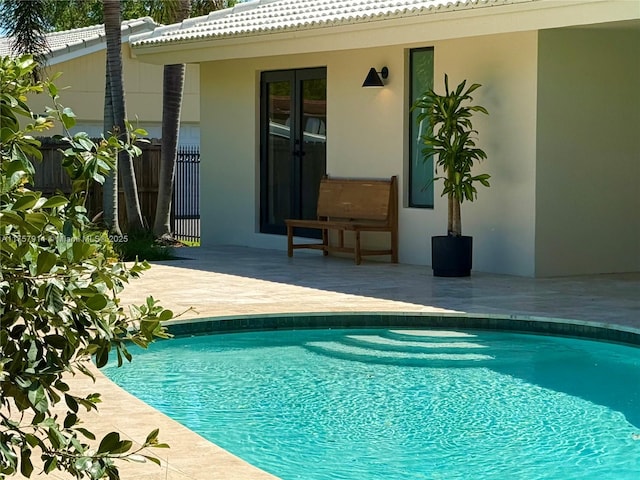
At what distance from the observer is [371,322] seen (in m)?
9.41

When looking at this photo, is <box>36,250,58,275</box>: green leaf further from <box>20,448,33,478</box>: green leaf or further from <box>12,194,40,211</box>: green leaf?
<box>20,448,33,478</box>: green leaf

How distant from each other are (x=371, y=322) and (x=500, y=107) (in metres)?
3.79

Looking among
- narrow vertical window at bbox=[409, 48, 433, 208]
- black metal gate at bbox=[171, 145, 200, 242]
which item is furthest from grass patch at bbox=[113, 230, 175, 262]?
black metal gate at bbox=[171, 145, 200, 242]

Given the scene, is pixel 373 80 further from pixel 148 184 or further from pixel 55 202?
pixel 55 202

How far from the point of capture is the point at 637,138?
41.1ft

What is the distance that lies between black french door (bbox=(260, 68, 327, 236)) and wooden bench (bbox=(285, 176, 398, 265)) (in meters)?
0.76

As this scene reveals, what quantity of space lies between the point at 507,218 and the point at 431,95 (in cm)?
157

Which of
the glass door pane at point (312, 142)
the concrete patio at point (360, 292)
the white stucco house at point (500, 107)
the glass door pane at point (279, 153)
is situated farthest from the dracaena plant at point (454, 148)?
the glass door pane at point (279, 153)

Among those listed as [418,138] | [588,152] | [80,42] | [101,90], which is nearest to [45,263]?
[588,152]

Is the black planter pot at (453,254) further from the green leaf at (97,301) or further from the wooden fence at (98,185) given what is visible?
the green leaf at (97,301)

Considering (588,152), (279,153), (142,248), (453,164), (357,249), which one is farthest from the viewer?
(279,153)

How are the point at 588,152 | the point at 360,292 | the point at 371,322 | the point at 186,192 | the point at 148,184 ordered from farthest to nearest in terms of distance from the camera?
1. the point at 186,192
2. the point at 148,184
3. the point at 588,152
4. the point at 360,292
5. the point at 371,322

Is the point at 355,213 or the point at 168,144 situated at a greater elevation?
the point at 168,144

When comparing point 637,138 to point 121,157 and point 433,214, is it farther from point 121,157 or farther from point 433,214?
point 121,157
